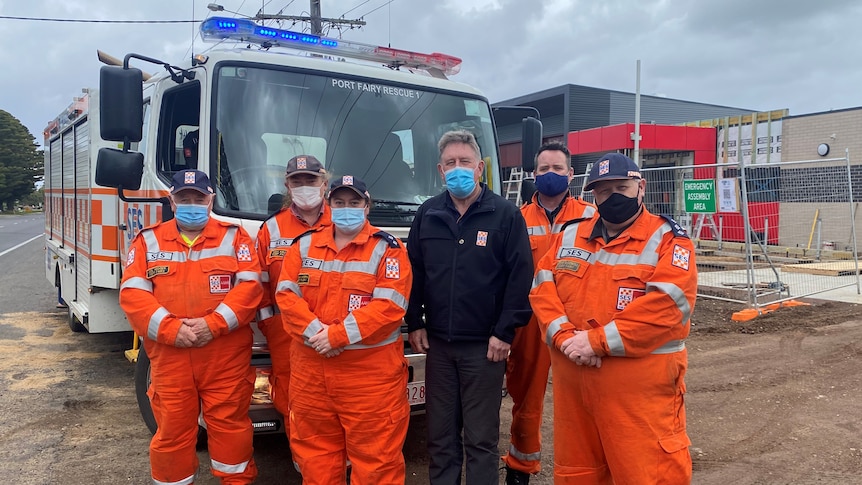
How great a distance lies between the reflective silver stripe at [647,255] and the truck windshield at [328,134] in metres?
1.66

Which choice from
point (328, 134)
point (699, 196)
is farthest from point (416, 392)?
point (699, 196)

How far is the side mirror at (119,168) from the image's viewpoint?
3566 millimetres

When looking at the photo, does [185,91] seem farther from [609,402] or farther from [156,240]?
[609,402]

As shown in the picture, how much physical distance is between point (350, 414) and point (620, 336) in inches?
51.3

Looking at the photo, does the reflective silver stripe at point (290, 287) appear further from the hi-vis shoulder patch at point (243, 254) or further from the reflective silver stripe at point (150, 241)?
the reflective silver stripe at point (150, 241)

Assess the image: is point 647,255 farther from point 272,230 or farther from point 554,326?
point 272,230

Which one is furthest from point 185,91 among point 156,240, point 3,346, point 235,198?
point 3,346

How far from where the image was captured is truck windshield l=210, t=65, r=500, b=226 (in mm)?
3709

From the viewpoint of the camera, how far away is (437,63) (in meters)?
5.03

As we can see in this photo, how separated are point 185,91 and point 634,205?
2.92 meters

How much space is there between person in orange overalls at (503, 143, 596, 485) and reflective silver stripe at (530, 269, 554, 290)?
0.64 metres

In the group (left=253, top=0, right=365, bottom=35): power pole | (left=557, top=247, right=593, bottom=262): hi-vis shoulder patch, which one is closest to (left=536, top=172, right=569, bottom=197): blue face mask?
(left=557, top=247, right=593, bottom=262): hi-vis shoulder patch

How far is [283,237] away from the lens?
11.4 feet

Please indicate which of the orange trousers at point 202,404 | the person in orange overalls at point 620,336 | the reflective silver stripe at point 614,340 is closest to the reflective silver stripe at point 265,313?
the orange trousers at point 202,404
